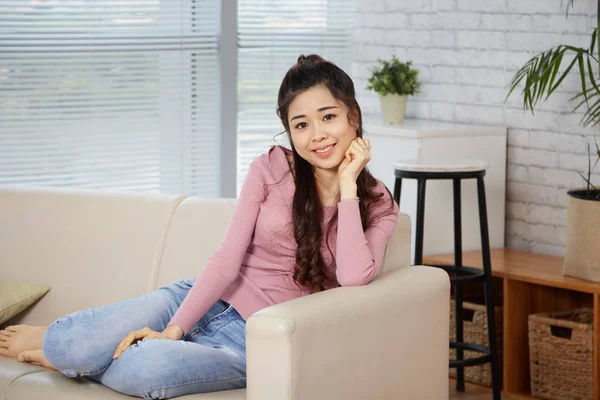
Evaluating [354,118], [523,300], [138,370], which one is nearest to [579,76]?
[523,300]

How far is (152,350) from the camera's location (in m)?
2.29

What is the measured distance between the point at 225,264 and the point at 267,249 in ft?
0.49

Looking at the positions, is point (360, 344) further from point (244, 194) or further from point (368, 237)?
point (244, 194)

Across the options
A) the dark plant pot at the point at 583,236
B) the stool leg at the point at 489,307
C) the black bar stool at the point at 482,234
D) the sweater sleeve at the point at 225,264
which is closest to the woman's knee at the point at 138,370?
the sweater sleeve at the point at 225,264

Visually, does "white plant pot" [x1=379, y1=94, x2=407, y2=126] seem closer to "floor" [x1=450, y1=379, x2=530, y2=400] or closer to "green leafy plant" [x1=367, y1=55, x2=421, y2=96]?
"green leafy plant" [x1=367, y1=55, x2=421, y2=96]

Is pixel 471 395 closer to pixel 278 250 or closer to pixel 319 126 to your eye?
pixel 278 250

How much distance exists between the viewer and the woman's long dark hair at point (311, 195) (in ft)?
8.32

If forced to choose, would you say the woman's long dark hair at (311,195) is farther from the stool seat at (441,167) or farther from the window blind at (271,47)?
the window blind at (271,47)

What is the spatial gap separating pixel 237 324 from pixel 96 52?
204 centimetres

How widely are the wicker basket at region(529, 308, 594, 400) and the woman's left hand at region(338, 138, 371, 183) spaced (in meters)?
1.45

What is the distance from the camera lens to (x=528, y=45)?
4.14 meters

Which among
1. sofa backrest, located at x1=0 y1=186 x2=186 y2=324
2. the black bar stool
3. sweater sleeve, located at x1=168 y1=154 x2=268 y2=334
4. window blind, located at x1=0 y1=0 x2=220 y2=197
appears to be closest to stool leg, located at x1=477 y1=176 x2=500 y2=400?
the black bar stool

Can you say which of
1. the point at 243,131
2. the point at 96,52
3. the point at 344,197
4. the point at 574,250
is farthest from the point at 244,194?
the point at 243,131

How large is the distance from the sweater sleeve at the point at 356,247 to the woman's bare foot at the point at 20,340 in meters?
0.82
